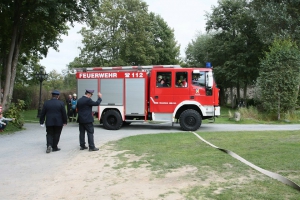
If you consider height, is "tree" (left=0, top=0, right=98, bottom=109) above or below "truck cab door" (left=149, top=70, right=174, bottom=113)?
above

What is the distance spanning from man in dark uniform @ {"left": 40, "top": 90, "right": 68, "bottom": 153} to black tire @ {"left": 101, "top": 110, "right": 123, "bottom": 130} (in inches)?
232

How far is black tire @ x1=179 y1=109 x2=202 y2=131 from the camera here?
1455 centimetres

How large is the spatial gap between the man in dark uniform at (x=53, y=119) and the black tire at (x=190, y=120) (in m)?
6.52

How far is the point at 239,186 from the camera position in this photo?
17.3ft

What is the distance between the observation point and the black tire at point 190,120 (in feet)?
47.7

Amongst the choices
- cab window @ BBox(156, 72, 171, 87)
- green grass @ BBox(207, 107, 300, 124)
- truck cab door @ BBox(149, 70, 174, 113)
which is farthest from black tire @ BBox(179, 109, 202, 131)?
green grass @ BBox(207, 107, 300, 124)

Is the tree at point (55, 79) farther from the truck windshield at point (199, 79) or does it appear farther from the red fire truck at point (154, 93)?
the truck windshield at point (199, 79)

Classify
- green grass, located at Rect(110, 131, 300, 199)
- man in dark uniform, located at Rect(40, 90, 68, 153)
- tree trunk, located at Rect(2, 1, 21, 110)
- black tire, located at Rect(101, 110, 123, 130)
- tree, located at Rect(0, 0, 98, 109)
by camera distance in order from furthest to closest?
tree trunk, located at Rect(2, 1, 21, 110), black tire, located at Rect(101, 110, 123, 130), tree, located at Rect(0, 0, 98, 109), man in dark uniform, located at Rect(40, 90, 68, 153), green grass, located at Rect(110, 131, 300, 199)

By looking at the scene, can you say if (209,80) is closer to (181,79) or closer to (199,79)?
(199,79)

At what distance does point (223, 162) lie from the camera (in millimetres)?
6965

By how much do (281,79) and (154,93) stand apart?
8.92 metres

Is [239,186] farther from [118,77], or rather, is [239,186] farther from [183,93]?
[118,77]

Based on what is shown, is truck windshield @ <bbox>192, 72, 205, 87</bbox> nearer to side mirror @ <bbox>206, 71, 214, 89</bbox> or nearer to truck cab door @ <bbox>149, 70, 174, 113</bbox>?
side mirror @ <bbox>206, 71, 214, 89</bbox>

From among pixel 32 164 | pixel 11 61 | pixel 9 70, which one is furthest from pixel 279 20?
pixel 32 164
